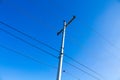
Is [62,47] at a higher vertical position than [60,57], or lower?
higher

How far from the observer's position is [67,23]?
13.6 metres

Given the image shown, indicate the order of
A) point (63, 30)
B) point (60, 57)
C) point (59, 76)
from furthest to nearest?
point (63, 30) < point (60, 57) < point (59, 76)

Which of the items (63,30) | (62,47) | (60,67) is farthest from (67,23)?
(60,67)

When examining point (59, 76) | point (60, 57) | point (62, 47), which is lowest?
point (59, 76)

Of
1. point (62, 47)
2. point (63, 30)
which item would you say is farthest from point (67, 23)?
point (62, 47)

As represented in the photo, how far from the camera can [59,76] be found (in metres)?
10.8

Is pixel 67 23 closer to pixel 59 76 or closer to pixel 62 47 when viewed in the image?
pixel 62 47

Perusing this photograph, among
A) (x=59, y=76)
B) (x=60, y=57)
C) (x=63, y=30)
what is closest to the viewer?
(x=59, y=76)

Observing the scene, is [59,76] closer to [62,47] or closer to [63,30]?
[62,47]

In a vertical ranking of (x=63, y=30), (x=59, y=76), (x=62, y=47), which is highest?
(x=63, y=30)

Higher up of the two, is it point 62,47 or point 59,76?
point 62,47

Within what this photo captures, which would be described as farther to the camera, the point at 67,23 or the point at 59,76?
the point at 67,23

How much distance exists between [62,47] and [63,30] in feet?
5.09

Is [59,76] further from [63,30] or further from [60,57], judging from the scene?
[63,30]
